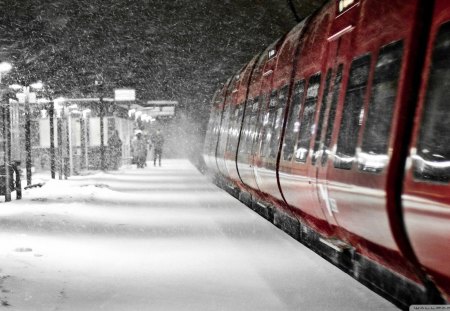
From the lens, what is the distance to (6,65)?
52.2 ft

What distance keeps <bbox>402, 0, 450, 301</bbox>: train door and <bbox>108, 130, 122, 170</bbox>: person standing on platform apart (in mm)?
28821

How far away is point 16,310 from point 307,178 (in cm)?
373

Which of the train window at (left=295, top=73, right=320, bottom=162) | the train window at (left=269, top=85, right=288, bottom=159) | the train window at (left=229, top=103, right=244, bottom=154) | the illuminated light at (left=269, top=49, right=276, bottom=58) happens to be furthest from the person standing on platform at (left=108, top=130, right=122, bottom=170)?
the train window at (left=295, top=73, right=320, bottom=162)

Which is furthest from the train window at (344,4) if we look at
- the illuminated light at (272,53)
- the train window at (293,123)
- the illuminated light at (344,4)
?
the illuminated light at (272,53)

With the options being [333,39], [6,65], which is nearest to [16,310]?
[333,39]

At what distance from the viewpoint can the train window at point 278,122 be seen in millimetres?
11094

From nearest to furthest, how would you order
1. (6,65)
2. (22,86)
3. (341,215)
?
(341,215) → (6,65) → (22,86)

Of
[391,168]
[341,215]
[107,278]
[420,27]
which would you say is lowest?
[107,278]

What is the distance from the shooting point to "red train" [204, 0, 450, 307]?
4855mm

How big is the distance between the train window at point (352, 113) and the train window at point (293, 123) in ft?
8.14

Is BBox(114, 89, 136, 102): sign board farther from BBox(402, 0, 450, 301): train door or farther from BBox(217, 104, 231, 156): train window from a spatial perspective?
BBox(402, 0, 450, 301): train door

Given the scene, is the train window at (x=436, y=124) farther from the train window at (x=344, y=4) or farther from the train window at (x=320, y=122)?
the train window at (x=320, y=122)

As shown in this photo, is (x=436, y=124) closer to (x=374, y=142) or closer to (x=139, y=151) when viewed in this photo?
(x=374, y=142)

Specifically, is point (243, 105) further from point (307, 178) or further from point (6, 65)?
point (307, 178)
